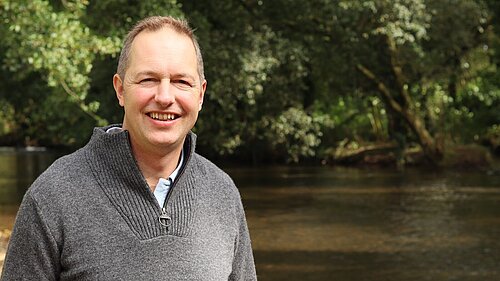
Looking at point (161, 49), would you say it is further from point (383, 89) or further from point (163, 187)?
point (383, 89)

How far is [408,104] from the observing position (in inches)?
1109

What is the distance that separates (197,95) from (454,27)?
23101 millimetres

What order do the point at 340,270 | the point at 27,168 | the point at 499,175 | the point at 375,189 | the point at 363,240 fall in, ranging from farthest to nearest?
the point at 27,168
the point at 499,175
the point at 375,189
the point at 363,240
the point at 340,270

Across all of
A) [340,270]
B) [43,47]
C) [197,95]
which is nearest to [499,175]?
[340,270]

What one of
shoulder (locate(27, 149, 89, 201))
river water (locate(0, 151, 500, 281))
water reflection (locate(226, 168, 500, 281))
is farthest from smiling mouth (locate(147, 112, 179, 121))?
water reflection (locate(226, 168, 500, 281))

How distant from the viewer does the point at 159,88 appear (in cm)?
216

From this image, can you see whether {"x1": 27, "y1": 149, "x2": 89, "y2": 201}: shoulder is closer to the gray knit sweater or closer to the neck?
the gray knit sweater

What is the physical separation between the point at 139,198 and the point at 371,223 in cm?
1482

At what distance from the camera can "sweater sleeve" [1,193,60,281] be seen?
2047 millimetres

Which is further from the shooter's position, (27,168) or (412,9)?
(27,168)

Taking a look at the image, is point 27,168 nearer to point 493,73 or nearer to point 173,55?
point 493,73

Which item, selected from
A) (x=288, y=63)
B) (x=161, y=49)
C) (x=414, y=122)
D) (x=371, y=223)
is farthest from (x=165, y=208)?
(x=414, y=122)

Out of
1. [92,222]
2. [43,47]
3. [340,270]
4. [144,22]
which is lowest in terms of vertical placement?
[340,270]

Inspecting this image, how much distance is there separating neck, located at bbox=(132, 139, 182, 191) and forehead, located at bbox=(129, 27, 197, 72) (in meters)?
0.22
